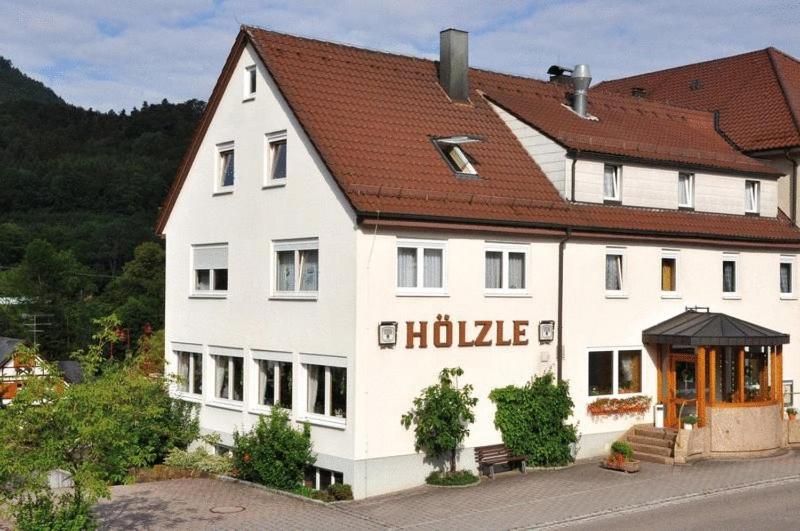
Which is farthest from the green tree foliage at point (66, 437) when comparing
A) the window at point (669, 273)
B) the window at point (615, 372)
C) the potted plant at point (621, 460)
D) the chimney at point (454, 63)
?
the window at point (669, 273)

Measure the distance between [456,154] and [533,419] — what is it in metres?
6.45

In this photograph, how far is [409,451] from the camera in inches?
829

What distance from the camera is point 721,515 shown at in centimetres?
1839

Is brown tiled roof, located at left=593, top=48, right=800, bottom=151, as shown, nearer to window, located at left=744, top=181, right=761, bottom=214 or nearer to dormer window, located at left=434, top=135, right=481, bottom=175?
window, located at left=744, top=181, right=761, bottom=214

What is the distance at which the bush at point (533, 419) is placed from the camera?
22.6 m

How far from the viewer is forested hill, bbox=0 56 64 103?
571 ft

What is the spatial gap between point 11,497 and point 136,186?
103m

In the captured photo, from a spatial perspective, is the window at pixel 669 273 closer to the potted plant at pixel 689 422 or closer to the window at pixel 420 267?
the potted plant at pixel 689 422

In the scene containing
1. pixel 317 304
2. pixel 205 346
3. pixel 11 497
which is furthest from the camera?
pixel 205 346

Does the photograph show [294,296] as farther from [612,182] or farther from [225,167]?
[612,182]

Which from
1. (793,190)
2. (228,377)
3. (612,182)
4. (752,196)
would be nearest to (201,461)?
(228,377)

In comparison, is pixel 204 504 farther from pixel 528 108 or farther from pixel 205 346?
pixel 528 108

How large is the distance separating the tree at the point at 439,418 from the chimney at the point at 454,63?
8403 mm

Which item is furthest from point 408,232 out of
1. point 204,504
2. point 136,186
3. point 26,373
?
point 136,186
